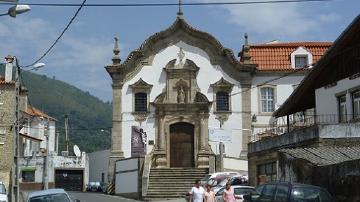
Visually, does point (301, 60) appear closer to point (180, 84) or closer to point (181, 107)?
point (180, 84)

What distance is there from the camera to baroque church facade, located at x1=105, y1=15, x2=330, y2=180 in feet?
150

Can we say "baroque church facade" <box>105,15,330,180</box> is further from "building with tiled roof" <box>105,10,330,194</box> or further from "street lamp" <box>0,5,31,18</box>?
"street lamp" <box>0,5,31,18</box>

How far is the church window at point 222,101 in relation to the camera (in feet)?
153

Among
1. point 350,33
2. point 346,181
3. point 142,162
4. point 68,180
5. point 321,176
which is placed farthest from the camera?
point 68,180

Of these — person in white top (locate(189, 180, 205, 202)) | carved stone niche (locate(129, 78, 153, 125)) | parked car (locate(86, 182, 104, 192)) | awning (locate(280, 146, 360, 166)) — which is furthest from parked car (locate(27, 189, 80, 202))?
parked car (locate(86, 182, 104, 192))

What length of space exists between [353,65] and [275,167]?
6.17 meters

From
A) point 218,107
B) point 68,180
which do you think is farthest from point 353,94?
point 68,180

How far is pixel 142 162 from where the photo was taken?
41.5 metres

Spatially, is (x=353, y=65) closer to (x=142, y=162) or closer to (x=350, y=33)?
(x=350, y=33)

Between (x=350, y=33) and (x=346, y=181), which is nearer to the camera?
(x=346, y=181)

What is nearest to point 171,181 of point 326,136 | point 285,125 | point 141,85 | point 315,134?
point 141,85

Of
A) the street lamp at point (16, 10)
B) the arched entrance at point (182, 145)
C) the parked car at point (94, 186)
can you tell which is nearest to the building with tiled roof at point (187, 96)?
the arched entrance at point (182, 145)

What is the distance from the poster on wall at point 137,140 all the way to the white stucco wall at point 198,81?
27 centimetres

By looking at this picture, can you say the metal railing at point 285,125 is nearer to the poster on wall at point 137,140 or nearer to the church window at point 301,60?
the church window at point 301,60
